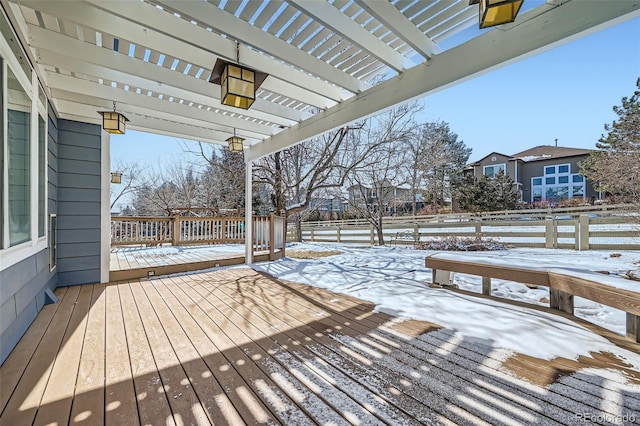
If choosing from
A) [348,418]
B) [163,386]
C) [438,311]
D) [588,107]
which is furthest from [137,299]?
[588,107]

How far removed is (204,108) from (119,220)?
418cm

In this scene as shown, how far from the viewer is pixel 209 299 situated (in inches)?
138

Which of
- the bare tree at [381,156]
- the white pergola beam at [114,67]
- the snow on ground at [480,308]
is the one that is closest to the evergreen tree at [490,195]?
the bare tree at [381,156]

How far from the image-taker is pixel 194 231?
786 centimetres

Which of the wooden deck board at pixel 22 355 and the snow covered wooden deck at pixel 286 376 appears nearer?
the snow covered wooden deck at pixel 286 376

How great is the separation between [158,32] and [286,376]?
2.86m

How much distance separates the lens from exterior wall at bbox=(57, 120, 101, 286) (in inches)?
159

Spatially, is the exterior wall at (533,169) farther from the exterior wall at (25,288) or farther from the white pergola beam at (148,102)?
the exterior wall at (25,288)

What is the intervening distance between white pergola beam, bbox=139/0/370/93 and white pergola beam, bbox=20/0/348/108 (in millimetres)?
21

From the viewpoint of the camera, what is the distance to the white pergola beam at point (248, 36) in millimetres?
2146

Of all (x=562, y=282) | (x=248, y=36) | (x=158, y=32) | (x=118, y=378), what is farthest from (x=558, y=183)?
(x=118, y=378)

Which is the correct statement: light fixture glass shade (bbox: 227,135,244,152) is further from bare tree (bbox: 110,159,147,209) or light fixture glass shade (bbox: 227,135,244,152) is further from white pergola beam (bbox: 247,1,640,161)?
bare tree (bbox: 110,159,147,209)

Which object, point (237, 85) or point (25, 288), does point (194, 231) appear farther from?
point (237, 85)

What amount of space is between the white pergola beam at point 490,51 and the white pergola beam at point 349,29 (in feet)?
0.92
